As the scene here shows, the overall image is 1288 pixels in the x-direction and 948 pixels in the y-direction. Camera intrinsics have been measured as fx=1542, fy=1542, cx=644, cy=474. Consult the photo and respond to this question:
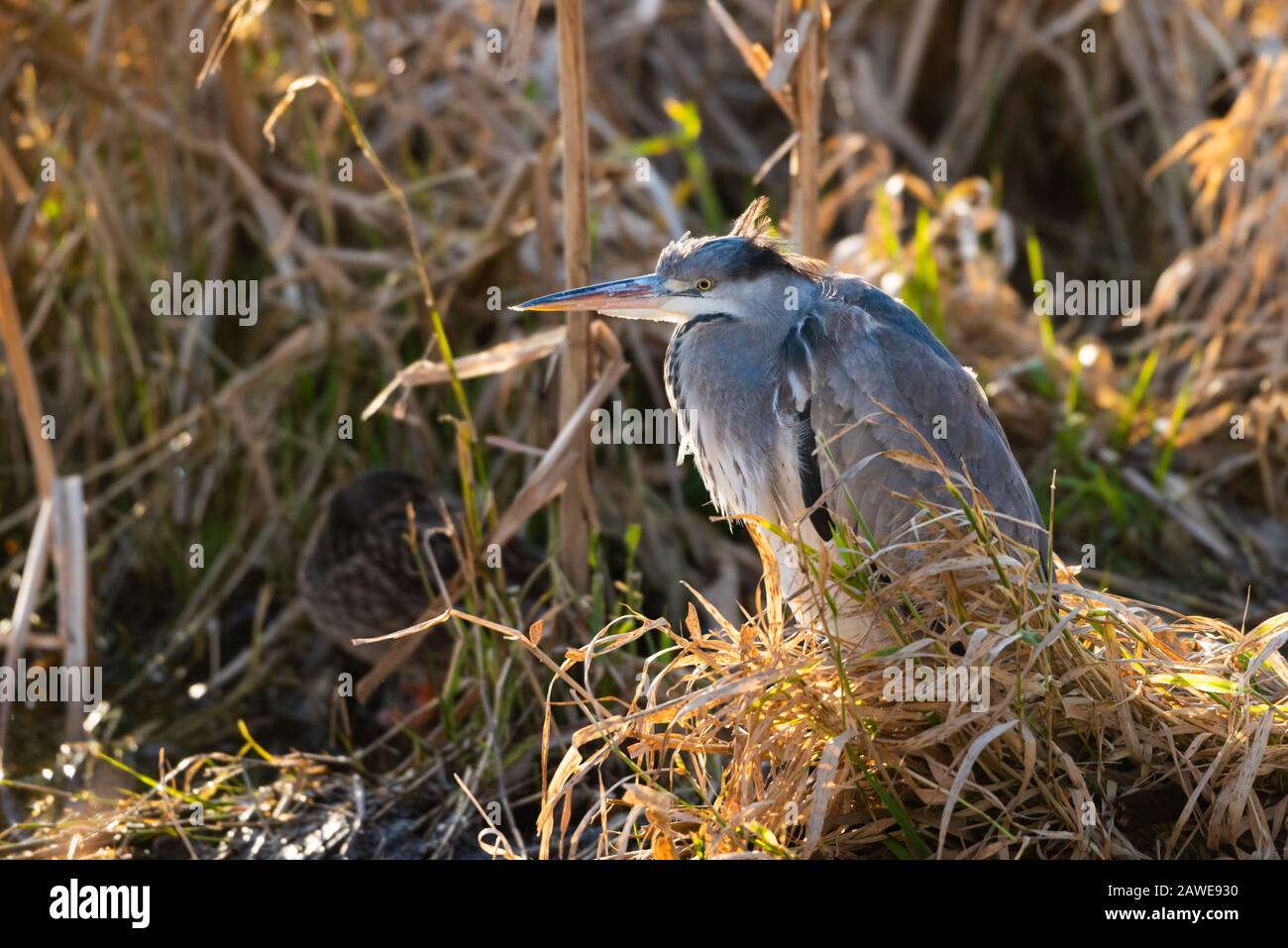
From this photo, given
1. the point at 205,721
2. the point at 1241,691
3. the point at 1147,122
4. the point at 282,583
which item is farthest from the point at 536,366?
the point at 1147,122

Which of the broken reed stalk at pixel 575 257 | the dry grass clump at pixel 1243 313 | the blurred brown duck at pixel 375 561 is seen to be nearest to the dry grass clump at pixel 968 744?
the broken reed stalk at pixel 575 257

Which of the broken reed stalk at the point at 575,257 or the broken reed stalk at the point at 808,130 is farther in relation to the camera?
the broken reed stalk at the point at 808,130

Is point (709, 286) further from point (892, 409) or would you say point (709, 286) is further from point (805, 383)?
point (892, 409)

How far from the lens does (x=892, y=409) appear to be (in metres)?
3.68

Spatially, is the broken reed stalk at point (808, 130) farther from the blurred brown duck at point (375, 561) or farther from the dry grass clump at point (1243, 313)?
the dry grass clump at point (1243, 313)

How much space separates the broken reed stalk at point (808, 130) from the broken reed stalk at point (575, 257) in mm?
616

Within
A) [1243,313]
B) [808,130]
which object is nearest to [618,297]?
[808,130]

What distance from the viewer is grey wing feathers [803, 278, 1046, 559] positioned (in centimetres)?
370

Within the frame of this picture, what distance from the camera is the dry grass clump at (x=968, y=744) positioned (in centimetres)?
304

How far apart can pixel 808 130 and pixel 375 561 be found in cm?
193

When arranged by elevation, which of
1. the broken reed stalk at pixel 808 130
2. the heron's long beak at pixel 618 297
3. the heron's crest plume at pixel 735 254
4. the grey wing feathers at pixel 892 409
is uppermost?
the broken reed stalk at pixel 808 130

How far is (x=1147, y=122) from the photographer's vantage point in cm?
718

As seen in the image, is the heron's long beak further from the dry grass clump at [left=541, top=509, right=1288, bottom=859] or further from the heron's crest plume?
the dry grass clump at [left=541, top=509, right=1288, bottom=859]
